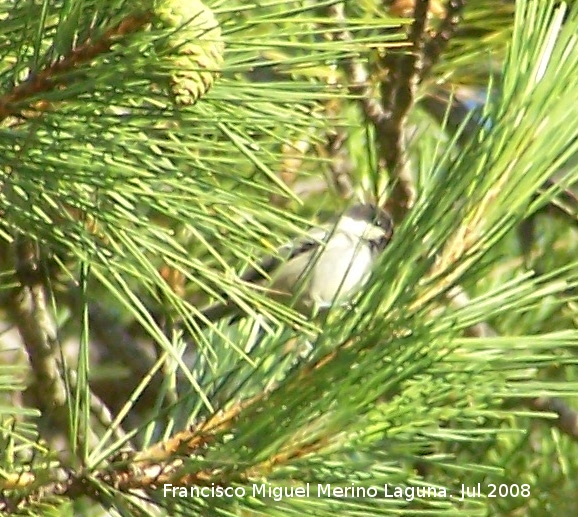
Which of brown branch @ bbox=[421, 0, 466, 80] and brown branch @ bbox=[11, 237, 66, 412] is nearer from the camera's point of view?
brown branch @ bbox=[421, 0, 466, 80]

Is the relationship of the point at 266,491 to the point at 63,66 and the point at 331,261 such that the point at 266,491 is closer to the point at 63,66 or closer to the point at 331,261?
the point at 63,66

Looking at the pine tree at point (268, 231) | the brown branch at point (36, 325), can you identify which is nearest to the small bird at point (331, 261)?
the brown branch at point (36, 325)

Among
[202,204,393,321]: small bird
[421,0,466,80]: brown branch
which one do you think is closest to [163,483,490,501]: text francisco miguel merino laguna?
[421,0,466,80]: brown branch

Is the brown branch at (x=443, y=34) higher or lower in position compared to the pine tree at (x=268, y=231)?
higher

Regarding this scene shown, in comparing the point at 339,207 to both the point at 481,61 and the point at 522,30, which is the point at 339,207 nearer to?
the point at 481,61

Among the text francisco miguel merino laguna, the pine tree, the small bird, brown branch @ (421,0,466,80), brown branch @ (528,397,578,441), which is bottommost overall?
the text francisco miguel merino laguna

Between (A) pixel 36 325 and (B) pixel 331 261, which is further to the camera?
(B) pixel 331 261

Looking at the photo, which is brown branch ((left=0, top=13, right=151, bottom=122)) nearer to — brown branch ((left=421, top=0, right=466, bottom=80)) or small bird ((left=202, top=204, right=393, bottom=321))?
brown branch ((left=421, top=0, right=466, bottom=80))

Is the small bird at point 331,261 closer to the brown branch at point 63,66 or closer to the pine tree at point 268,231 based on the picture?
the pine tree at point 268,231

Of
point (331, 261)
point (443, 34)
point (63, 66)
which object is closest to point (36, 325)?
point (443, 34)

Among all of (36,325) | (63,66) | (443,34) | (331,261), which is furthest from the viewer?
(331,261)

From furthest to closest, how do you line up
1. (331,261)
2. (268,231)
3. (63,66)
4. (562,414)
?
(331,261), (562,414), (268,231), (63,66)

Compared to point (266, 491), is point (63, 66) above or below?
above

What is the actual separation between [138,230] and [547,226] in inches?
47.6
